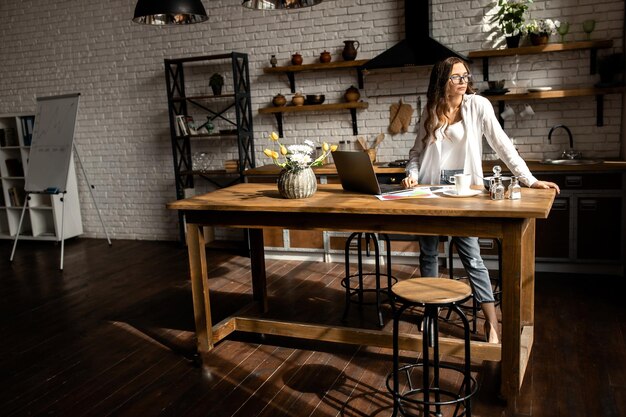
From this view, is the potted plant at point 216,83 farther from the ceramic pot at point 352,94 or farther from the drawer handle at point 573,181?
the drawer handle at point 573,181

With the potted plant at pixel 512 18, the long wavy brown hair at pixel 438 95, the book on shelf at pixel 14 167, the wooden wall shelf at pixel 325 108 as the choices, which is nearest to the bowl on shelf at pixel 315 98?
the wooden wall shelf at pixel 325 108

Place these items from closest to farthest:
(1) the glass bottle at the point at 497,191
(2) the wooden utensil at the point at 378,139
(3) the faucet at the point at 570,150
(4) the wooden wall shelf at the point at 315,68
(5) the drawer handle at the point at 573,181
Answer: (1) the glass bottle at the point at 497,191, (5) the drawer handle at the point at 573,181, (3) the faucet at the point at 570,150, (4) the wooden wall shelf at the point at 315,68, (2) the wooden utensil at the point at 378,139

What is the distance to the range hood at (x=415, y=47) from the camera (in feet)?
15.6

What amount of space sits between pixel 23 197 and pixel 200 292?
4.72 metres

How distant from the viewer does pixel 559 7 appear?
4.78 metres

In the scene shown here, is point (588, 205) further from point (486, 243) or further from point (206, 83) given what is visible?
point (206, 83)

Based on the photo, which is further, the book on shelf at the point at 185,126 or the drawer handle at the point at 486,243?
the book on shelf at the point at 185,126

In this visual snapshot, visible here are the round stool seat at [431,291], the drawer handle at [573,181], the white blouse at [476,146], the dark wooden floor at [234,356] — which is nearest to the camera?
the round stool seat at [431,291]

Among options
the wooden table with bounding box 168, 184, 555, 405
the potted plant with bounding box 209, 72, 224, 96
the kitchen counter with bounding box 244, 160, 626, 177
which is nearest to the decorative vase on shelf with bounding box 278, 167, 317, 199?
the wooden table with bounding box 168, 184, 555, 405

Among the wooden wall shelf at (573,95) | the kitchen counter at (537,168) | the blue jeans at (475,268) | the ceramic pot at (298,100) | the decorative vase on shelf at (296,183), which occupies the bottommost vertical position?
the blue jeans at (475,268)

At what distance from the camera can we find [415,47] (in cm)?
480

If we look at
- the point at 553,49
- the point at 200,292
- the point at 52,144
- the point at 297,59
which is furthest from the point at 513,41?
the point at 52,144

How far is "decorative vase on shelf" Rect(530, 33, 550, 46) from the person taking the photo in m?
4.70

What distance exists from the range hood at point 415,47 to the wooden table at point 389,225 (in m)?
1.87
